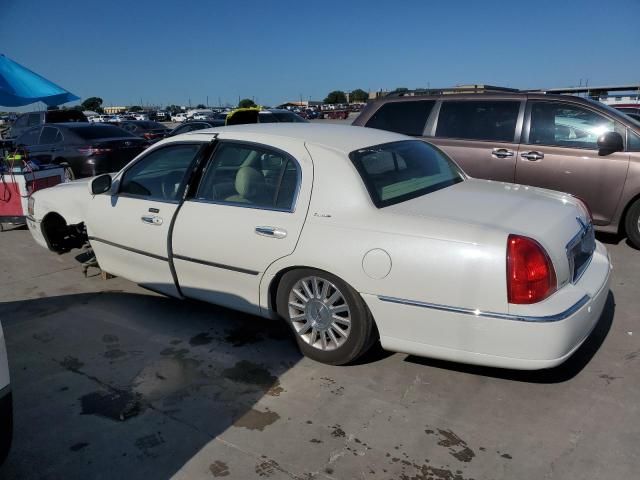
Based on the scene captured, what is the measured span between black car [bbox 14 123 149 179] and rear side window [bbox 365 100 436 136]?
616cm

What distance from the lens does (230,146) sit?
391 centimetres

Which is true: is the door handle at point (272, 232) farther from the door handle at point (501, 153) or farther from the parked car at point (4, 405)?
the door handle at point (501, 153)

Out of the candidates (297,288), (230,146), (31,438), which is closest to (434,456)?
(297,288)

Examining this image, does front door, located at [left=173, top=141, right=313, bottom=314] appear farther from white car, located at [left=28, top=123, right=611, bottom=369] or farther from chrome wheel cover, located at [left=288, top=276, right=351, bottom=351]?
chrome wheel cover, located at [left=288, top=276, right=351, bottom=351]

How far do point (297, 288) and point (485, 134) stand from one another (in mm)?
3970

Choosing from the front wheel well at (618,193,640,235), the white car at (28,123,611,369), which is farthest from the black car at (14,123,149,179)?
the front wheel well at (618,193,640,235)

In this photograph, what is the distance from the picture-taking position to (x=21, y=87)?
7.07 metres

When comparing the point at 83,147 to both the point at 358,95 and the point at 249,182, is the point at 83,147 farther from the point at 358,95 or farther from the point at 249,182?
the point at 358,95

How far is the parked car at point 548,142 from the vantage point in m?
5.69

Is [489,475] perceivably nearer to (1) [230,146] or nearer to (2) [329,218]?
(2) [329,218]

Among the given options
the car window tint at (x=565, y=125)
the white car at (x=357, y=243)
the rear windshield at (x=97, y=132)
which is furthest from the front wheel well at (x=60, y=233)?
the rear windshield at (x=97, y=132)

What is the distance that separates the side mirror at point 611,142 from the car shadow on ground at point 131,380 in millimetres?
3987

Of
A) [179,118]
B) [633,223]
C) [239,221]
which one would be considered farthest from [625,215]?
[179,118]

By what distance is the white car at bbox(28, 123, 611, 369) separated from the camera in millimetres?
2777
